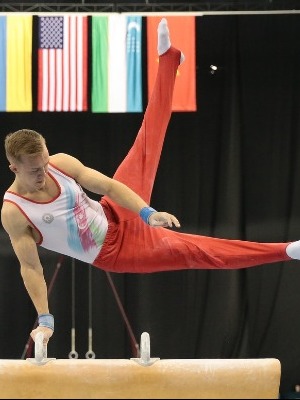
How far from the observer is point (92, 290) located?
8.84 meters

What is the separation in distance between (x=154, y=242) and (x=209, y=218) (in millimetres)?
4280

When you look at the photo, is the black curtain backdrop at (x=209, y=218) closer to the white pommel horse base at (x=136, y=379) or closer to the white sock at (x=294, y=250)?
the white sock at (x=294, y=250)

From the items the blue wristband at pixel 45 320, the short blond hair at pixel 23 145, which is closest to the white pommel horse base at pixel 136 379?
the blue wristband at pixel 45 320

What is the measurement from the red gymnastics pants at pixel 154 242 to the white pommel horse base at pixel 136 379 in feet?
1.99

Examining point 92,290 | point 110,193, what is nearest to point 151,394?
point 110,193

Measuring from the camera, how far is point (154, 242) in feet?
15.3

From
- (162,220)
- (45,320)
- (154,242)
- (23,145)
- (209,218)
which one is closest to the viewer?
(162,220)

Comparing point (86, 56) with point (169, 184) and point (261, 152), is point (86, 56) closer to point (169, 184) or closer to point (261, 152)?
point (169, 184)

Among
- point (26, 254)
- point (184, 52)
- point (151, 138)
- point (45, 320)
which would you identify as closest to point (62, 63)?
point (184, 52)

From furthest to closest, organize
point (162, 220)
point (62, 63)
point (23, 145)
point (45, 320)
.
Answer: point (62, 63) < point (45, 320) < point (23, 145) < point (162, 220)

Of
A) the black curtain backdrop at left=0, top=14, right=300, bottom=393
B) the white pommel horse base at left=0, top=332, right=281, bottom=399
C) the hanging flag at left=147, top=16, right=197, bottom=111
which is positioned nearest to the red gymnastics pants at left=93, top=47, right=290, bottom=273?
the white pommel horse base at left=0, top=332, right=281, bottom=399

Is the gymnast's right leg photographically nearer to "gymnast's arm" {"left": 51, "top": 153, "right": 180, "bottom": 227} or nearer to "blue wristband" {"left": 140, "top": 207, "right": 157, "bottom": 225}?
"gymnast's arm" {"left": 51, "top": 153, "right": 180, "bottom": 227}

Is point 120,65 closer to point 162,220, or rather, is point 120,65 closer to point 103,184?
point 103,184

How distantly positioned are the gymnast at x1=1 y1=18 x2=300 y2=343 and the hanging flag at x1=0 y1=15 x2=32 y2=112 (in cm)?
334
